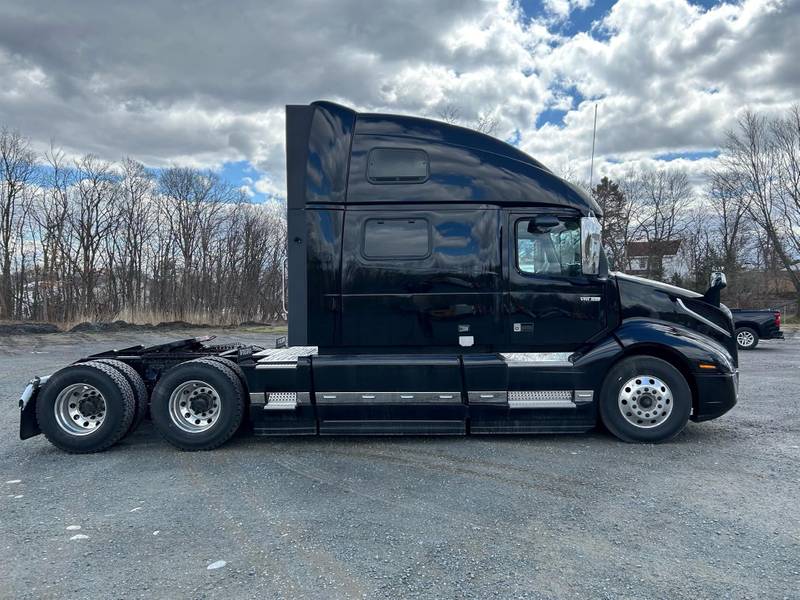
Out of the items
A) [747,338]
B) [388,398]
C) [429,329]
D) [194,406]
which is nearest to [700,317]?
[429,329]

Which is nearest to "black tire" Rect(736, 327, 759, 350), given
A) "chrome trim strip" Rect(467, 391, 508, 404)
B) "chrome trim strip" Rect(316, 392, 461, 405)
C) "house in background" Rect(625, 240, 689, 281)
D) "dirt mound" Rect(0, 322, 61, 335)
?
"chrome trim strip" Rect(467, 391, 508, 404)

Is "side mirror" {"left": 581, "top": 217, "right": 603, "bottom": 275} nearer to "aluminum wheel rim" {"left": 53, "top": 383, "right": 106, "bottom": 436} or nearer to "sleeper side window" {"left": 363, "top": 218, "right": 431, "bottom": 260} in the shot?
"sleeper side window" {"left": 363, "top": 218, "right": 431, "bottom": 260}

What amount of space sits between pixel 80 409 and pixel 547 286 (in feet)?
17.7

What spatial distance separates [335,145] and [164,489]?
3877 mm

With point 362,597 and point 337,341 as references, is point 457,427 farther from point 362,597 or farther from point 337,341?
point 362,597

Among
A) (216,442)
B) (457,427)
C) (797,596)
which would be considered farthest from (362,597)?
(216,442)

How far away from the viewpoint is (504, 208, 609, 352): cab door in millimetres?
5723

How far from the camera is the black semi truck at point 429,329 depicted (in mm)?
5508

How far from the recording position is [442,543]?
337 cm

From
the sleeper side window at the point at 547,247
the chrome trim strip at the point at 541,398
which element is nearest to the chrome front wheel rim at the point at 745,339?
the sleeper side window at the point at 547,247

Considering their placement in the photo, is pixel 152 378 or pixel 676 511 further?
pixel 152 378

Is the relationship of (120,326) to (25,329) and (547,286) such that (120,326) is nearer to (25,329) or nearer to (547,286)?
(25,329)

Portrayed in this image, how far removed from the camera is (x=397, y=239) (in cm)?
571

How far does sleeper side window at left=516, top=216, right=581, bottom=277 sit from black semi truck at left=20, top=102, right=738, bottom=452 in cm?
2
